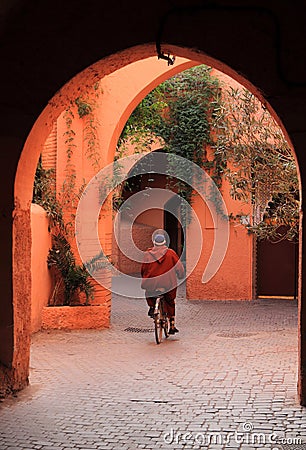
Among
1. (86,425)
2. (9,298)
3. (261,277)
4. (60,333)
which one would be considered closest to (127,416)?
(86,425)

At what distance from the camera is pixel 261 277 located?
1556cm

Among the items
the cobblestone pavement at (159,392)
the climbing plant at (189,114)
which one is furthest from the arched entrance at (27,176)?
the climbing plant at (189,114)

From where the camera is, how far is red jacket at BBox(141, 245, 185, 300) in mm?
9516

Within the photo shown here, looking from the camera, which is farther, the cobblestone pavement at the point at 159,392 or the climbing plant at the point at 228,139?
the climbing plant at the point at 228,139

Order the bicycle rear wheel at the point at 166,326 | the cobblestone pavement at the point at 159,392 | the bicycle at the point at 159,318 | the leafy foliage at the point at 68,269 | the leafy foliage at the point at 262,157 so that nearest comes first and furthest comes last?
the cobblestone pavement at the point at 159,392 → the bicycle at the point at 159,318 → the leafy foliage at the point at 262,157 → the bicycle rear wheel at the point at 166,326 → the leafy foliage at the point at 68,269

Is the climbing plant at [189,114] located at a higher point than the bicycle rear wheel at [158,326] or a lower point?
higher

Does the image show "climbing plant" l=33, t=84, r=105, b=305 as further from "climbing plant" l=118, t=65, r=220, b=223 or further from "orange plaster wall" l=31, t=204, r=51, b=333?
"climbing plant" l=118, t=65, r=220, b=223

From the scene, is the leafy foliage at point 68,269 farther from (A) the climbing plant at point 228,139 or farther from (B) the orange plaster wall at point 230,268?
(B) the orange plaster wall at point 230,268

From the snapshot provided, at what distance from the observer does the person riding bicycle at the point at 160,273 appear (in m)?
9.52

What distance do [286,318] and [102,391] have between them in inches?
266

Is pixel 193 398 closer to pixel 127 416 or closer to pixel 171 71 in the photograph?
pixel 127 416

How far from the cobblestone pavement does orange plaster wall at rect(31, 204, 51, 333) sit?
0.43 metres

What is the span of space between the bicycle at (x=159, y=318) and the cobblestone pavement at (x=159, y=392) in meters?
0.20

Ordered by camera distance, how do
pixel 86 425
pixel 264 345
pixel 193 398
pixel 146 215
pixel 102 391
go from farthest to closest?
pixel 146 215 → pixel 264 345 → pixel 102 391 → pixel 193 398 → pixel 86 425
